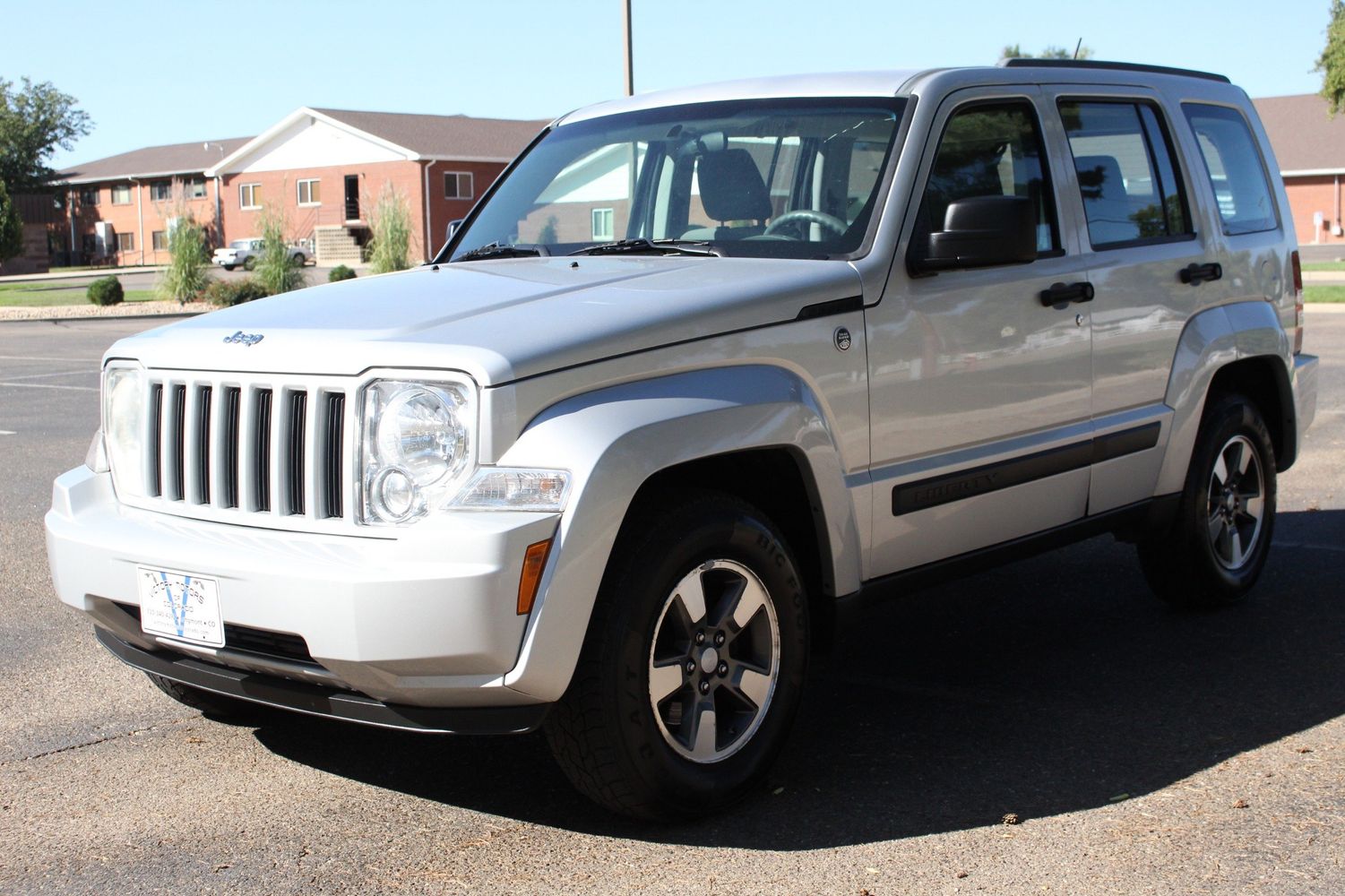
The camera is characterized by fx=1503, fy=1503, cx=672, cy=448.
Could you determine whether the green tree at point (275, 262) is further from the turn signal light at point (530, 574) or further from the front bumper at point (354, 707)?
the turn signal light at point (530, 574)

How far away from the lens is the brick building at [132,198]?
72.6 m

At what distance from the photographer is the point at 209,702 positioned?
4883mm

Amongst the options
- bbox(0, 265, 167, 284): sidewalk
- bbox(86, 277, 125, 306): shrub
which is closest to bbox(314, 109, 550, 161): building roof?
bbox(0, 265, 167, 284): sidewalk

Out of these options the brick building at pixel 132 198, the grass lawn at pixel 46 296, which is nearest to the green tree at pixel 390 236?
the grass lawn at pixel 46 296

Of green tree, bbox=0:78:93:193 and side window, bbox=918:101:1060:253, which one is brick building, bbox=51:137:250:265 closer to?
green tree, bbox=0:78:93:193

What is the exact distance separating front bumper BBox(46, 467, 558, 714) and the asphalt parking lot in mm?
517

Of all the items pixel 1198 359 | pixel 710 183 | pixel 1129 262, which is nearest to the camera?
pixel 710 183

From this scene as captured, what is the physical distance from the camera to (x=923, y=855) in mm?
3801

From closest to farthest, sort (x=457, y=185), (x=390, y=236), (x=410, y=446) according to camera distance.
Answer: (x=410, y=446) → (x=390, y=236) → (x=457, y=185)

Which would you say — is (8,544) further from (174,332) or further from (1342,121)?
(1342,121)

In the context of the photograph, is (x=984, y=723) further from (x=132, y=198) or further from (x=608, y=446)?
(x=132, y=198)

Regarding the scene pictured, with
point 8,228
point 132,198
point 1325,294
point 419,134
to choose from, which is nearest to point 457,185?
point 419,134

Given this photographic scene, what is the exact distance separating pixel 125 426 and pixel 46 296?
4067 cm

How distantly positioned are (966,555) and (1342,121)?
64.4 m
